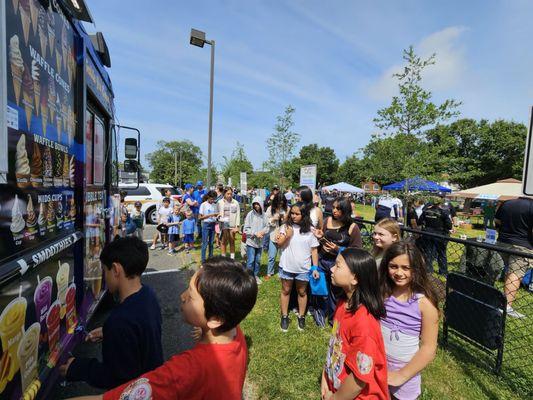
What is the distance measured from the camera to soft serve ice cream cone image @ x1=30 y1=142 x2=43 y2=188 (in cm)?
168

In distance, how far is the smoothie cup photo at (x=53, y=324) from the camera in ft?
6.45

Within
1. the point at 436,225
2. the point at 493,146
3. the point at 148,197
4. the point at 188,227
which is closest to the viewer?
the point at 436,225

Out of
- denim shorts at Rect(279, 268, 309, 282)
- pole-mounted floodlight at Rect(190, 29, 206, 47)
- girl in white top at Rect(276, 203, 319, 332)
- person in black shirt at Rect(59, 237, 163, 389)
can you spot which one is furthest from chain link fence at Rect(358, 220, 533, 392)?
pole-mounted floodlight at Rect(190, 29, 206, 47)

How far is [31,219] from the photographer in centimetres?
169

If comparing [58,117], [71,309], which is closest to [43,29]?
[58,117]

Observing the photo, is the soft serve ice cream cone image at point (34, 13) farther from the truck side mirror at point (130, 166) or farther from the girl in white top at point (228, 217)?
the girl in white top at point (228, 217)

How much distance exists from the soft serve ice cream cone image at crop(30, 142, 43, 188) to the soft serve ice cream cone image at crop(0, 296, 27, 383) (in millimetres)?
630

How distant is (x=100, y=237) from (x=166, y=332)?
151 cm

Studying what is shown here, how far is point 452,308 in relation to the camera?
11.9 feet

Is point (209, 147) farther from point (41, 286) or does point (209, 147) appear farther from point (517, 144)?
point (517, 144)

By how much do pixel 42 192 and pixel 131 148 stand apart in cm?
351

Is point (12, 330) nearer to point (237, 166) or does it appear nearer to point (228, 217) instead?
point (228, 217)

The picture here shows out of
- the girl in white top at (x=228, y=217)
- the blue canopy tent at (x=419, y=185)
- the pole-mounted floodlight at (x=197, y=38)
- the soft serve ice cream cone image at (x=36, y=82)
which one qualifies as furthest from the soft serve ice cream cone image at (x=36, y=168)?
the pole-mounted floodlight at (x=197, y=38)

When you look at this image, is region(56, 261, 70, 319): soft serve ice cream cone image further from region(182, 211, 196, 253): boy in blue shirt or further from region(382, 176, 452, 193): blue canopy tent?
region(382, 176, 452, 193): blue canopy tent
